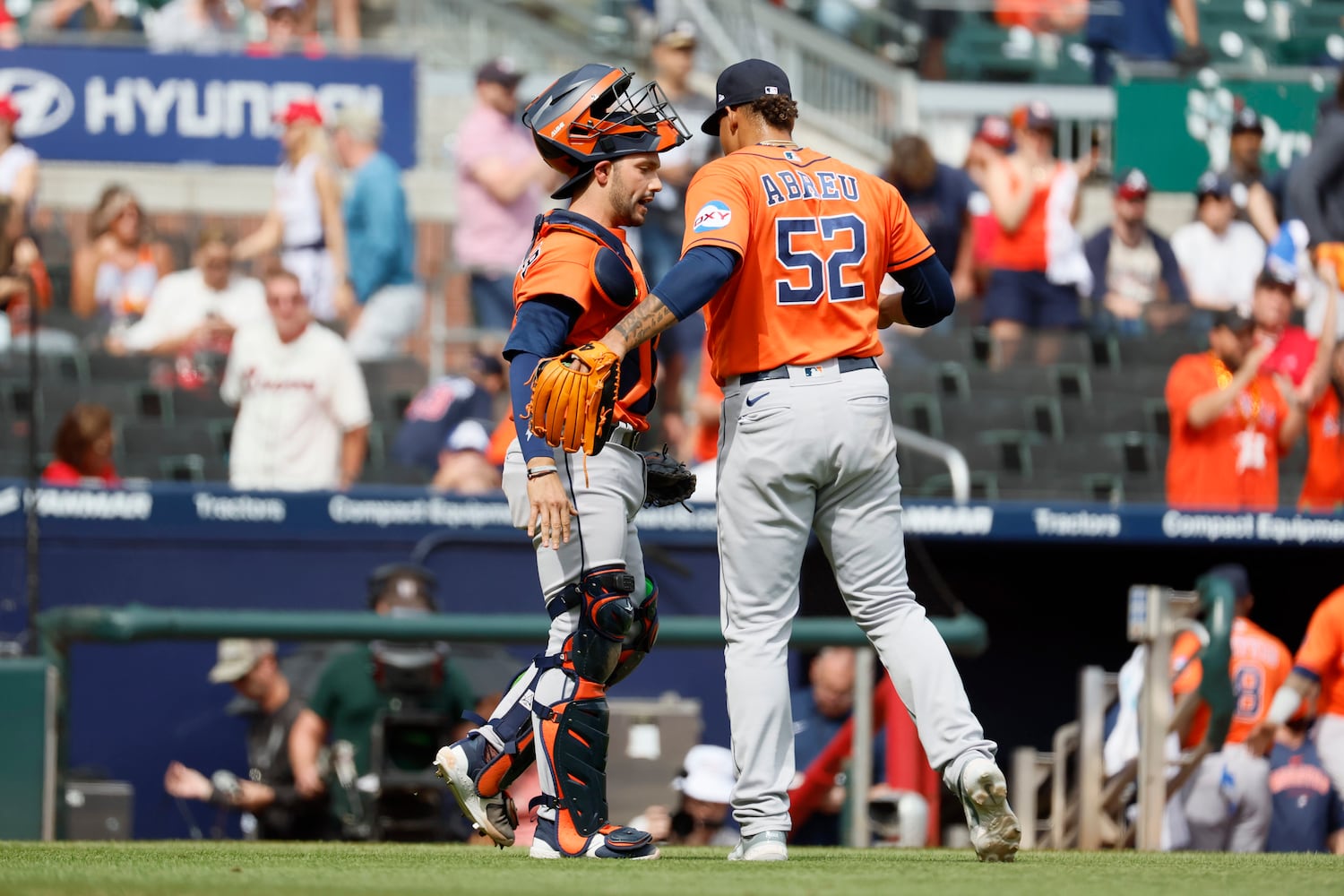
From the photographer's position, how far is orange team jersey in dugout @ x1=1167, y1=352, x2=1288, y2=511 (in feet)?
30.3

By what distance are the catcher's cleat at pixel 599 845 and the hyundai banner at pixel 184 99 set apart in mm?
6924

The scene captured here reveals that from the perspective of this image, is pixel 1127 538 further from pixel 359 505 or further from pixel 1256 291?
pixel 359 505

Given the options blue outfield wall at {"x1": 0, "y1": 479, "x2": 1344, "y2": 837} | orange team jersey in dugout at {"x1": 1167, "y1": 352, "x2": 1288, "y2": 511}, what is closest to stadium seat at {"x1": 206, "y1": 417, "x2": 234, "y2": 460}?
blue outfield wall at {"x1": 0, "y1": 479, "x2": 1344, "y2": 837}

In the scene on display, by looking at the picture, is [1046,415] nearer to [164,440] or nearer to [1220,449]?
[1220,449]

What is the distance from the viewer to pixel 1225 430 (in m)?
9.25

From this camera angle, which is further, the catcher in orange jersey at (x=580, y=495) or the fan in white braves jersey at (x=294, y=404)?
the fan in white braves jersey at (x=294, y=404)

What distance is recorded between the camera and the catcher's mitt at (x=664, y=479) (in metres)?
4.77

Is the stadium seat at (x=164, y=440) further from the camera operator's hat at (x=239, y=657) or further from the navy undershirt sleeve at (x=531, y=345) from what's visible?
the navy undershirt sleeve at (x=531, y=345)

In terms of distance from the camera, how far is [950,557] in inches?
378

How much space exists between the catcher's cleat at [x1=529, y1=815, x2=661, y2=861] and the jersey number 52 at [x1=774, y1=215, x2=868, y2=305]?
123cm

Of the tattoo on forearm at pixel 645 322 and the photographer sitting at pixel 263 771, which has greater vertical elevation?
the tattoo on forearm at pixel 645 322

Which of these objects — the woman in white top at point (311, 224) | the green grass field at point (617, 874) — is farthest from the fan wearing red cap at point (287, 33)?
the green grass field at point (617, 874)

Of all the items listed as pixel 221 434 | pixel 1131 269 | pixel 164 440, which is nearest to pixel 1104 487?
pixel 1131 269

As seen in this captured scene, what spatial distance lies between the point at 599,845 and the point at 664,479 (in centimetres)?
85
